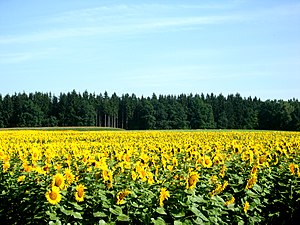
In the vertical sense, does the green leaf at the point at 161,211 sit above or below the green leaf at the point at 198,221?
above

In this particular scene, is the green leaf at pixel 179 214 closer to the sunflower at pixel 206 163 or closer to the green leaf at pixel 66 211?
the green leaf at pixel 66 211

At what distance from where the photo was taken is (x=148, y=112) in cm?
8494

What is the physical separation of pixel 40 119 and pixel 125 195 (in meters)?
81.4

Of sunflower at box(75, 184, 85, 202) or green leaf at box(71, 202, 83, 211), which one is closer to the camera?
green leaf at box(71, 202, 83, 211)

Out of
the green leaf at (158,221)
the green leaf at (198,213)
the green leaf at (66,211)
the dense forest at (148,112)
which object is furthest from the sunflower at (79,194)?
the dense forest at (148,112)

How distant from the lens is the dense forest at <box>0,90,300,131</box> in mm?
83312

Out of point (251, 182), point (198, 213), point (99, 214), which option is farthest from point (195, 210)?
point (251, 182)

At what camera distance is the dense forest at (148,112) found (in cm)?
8331

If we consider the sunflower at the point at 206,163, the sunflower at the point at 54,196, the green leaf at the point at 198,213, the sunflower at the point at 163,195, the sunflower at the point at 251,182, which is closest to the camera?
the sunflower at the point at 54,196

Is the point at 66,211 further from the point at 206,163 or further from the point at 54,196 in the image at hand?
the point at 206,163

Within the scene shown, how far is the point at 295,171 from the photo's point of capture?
6.97m

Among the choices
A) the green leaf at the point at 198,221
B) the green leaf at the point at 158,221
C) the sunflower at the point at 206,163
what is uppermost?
the sunflower at the point at 206,163

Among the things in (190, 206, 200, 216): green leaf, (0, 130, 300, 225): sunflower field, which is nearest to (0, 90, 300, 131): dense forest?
(0, 130, 300, 225): sunflower field

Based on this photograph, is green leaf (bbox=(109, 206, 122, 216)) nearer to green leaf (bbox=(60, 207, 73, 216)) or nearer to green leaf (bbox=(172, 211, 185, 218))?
green leaf (bbox=(60, 207, 73, 216))
